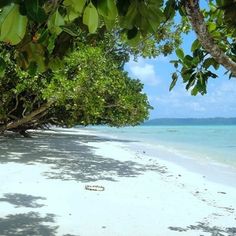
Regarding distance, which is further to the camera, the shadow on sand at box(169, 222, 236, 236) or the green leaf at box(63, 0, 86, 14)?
the shadow on sand at box(169, 222, 236, 236)

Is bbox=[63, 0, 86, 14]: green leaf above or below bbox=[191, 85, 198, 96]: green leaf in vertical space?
above

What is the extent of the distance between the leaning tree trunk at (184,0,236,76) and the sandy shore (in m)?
3.37

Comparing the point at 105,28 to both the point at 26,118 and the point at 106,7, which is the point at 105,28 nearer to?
the point at 106,7

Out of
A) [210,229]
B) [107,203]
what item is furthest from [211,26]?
[107,203]

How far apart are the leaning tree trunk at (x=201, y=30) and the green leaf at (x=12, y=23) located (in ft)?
5.00

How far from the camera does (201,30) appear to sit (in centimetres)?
276

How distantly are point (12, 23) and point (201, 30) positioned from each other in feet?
5.59

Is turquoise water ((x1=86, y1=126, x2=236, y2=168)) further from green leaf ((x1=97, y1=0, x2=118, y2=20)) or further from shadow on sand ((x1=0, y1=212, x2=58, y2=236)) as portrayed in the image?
green leaf ((x1=97, y1=0, x2=118, y2=20))

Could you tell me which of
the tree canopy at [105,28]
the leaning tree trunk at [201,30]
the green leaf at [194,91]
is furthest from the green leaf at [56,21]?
the green leaf at [194,91]

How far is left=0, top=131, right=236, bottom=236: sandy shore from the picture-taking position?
6059 mm

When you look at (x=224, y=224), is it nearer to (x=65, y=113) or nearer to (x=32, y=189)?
(x=32, y=189)

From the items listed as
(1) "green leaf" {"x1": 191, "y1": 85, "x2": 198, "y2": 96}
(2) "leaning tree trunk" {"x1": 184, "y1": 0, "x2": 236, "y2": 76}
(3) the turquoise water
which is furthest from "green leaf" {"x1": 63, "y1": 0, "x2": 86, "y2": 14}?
(3) the turquoise water

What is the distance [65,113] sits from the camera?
2003 cm

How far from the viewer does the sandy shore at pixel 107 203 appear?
19.9ft
